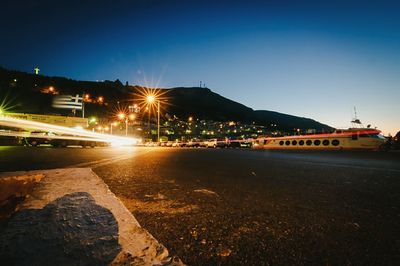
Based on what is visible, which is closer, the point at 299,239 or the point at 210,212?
the point at 299,239

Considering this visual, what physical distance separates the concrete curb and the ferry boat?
26.4 meters

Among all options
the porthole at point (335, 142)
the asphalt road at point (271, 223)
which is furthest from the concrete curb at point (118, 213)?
the porthole at point (335, 142)

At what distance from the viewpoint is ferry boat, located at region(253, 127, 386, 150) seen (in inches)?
901

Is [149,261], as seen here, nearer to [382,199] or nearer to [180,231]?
[180,231]

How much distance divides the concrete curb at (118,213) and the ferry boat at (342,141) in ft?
86.6

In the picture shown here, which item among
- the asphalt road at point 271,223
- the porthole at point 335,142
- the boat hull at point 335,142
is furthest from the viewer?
the porthole at point 335,142

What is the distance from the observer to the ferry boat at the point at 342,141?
2288 cm

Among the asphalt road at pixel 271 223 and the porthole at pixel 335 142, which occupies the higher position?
the porthole at pixel 335 142

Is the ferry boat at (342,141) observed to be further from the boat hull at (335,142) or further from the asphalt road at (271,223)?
the asphalt road at (271,223)

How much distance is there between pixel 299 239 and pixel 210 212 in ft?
2.52

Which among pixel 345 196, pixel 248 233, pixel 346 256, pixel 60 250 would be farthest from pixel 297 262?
pixel 345 196

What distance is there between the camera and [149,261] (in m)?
1.06

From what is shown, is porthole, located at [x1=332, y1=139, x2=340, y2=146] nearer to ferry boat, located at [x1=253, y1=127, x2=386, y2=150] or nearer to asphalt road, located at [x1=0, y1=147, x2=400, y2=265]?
ferry boat, located at [x1=253, y1=127, x2=386, y2=150]

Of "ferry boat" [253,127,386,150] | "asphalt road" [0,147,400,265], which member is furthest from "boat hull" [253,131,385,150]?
"asphalt road" [0,147,400,265]
